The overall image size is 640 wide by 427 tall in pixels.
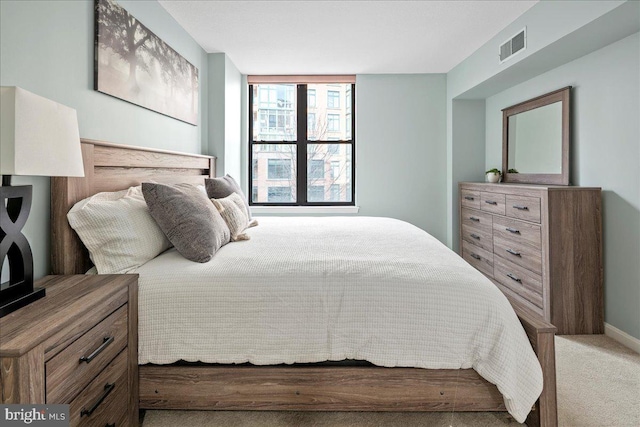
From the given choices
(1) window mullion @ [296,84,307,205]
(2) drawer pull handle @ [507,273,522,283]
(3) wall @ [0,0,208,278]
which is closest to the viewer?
(3) wall @ [0,0,208,278]

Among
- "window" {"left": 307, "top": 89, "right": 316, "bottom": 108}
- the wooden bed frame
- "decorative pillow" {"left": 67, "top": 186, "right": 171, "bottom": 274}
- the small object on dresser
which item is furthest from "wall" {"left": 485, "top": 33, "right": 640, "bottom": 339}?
Result: "decorative pillow" {"left": 67, "top": 186, "right": 171, "bottom": 274}

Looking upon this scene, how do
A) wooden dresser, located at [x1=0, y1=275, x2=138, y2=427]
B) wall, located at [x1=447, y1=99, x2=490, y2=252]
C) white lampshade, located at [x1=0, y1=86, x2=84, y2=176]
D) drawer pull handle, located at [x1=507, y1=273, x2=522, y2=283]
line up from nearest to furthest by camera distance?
wooden dresser, located at [x1=0, y1=275, x2=138, y2=427]
white lampshade, located at [x1=0, y1=86, x2=84, y2=176]
drawer pull handle, located at [x1=507, y1=273, x2=522, y2=283]
wall, located at [x1=447, y1=99, x2=490, y2=252]

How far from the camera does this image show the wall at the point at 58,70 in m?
1.59

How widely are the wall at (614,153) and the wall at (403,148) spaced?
5.91ft

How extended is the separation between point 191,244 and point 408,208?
3.52 metres

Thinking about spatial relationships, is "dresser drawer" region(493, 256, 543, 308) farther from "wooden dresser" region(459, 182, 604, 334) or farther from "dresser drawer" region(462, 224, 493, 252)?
"dresser drawer" region(462, 224, 493, 252)

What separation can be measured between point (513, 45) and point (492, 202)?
140 cm

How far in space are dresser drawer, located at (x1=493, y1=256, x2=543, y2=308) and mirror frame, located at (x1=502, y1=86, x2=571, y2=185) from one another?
0.82m

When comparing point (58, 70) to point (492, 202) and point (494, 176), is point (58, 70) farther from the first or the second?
point (494, 176)

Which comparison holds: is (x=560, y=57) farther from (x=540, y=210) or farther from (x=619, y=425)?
(x=619, y=425)

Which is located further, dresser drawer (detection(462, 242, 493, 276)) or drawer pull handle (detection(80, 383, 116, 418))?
dresser drawer (detection(462, 242, 493, 276))

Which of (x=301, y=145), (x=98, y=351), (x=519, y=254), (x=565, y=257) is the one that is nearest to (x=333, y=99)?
(x=301, y=145)

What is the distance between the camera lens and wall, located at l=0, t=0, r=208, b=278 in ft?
5.20

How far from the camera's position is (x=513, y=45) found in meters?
3.23
